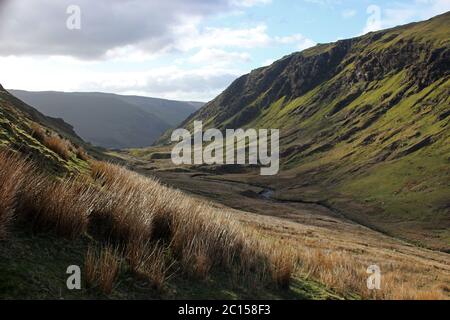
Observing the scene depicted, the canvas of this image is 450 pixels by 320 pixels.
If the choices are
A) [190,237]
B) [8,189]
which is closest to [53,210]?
[8,189]

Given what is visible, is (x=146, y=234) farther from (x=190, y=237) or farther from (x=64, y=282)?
(x=64, y=282)

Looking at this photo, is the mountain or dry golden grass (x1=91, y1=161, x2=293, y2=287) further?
the mountain

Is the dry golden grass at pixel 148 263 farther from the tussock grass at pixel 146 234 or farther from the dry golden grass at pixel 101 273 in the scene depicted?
the dry golden grass at pixel 101 273

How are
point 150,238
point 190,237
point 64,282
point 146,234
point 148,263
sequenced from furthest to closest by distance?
point 190,237
point 150,238
point 146,234
point 148,263
point 64,282

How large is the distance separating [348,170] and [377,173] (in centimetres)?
1314

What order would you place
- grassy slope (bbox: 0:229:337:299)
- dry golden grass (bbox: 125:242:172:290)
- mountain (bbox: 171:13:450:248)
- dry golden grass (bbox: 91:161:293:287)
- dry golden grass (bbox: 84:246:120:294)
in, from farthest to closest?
mountain (bbox: 171:13:450:248), dry golden grass (bbox: 91:161:293:287), dry golden grass (bbox: 125:242:172:290), dry golden grass (bbox: 84:246:120:294), grassy slope (bbox: 0:229:337:299)

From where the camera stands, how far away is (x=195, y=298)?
26.2 feet

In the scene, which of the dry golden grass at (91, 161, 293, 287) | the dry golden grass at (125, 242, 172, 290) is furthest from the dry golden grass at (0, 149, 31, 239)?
the dry golden grass at (125, 242, 172, 290)

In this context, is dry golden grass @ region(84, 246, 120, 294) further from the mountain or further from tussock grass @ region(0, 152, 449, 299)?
the mountain

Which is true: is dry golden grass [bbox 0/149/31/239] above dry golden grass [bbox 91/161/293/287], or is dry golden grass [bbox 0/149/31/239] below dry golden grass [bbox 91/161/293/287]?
above

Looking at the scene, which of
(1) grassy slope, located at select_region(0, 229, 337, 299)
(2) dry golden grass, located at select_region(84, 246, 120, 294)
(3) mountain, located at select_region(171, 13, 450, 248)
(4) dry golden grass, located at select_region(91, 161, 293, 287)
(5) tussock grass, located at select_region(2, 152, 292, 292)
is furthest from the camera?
(3) mountain, located at select_region(171, 13, 450, 248)

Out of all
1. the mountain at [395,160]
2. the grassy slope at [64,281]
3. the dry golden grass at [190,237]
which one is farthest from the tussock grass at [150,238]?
the mountain at [395,160]

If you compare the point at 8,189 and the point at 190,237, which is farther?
the point at 190,237
